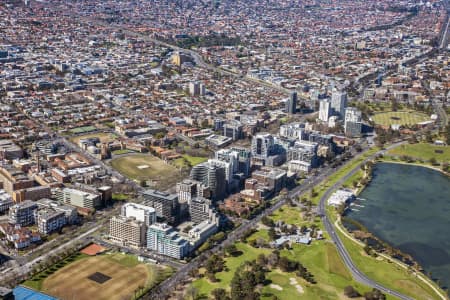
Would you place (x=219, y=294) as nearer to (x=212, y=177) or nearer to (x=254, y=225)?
(x=254, y=225)

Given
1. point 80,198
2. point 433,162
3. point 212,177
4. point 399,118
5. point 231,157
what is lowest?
point 433,162

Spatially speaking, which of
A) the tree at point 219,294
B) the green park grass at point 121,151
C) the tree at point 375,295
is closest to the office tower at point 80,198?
the green park grass at point 121,151

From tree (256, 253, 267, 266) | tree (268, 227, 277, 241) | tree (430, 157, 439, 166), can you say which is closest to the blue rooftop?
tree (256, 253, 267, 266)

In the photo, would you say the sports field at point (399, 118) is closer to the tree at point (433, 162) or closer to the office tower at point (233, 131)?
the tree at point (433, 162)

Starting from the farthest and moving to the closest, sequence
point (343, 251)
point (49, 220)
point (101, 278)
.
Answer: point (49, 220) → point (343, 251) → point (101, 278)

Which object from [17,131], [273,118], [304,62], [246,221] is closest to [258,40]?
[304,62]

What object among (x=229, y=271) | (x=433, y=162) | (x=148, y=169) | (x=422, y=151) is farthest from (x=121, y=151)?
(x=422, y=151)

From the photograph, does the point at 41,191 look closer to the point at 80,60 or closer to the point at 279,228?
the point at 279,228
